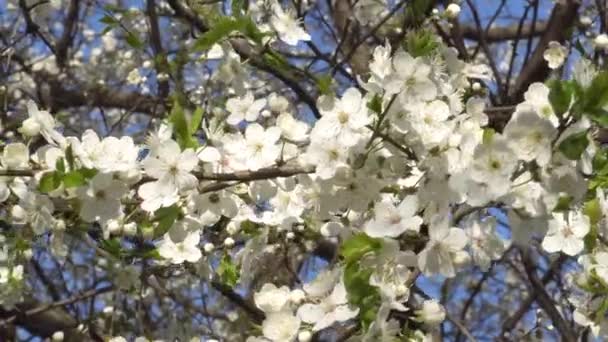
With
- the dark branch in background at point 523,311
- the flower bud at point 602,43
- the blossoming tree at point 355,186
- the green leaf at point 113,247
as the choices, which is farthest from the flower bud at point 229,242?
the dark branch in background at point 523,311

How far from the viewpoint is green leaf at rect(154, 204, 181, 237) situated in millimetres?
1835

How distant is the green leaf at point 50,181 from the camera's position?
5.71 ft

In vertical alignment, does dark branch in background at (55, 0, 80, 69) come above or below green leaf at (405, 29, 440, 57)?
above

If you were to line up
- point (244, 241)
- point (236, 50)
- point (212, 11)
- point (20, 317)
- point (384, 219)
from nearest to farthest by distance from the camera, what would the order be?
point (384, 219) → point (244, 241) → point (236, 50) → point (212, 11) → point (20, 317)

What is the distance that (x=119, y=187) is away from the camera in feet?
5.76

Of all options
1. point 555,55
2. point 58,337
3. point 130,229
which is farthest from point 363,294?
point 58,337

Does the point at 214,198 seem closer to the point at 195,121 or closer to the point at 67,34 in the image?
the point at 195,121

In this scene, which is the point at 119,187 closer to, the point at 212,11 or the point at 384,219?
the point at 384,219

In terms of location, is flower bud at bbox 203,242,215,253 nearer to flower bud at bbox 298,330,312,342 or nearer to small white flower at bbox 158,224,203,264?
small white flower at bbox 158,224,203,264

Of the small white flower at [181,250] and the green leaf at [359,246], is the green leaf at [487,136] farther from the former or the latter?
the small white flower at [181,250]

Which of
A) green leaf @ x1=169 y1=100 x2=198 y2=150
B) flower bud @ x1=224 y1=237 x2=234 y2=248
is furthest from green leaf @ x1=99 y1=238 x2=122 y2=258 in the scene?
green leaf @ x1=169 y1=100 x2=198 y2=150

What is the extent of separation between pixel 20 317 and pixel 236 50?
1729 mm

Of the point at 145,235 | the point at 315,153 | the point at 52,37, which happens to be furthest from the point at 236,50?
the point at 52,37

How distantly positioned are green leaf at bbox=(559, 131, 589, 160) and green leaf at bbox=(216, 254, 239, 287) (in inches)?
41.2
